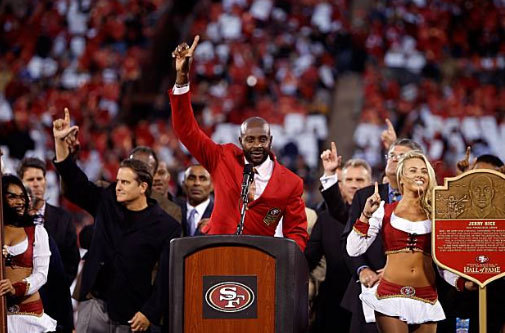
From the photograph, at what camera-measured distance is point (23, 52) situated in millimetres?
21906

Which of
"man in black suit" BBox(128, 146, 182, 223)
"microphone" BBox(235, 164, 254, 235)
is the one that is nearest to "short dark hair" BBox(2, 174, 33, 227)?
"man in black suit" BBox(128, 146, 182, 223)

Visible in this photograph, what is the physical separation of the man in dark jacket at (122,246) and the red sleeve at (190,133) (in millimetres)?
668

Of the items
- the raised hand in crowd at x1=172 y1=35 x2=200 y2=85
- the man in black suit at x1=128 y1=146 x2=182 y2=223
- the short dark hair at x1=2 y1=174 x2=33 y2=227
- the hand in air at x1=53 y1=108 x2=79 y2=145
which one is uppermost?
the raised hand in crowd at x1=172 y1=35 x2=200 y2=85

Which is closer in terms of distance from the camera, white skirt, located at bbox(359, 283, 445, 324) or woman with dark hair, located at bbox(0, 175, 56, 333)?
white skirt, located at bbox(359, 283, 445, 324)

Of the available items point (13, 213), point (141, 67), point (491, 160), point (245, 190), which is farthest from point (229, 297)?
point (141, 67)

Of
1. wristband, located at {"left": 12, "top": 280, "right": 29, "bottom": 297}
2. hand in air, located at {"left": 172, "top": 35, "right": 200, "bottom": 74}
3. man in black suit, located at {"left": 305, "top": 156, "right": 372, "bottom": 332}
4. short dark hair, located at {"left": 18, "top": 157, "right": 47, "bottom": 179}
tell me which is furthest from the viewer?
short dark hair, located at {"left": 18, "top": 157, "right": 47, "bottom": 179}

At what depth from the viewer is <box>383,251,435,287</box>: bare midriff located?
22.4 ft

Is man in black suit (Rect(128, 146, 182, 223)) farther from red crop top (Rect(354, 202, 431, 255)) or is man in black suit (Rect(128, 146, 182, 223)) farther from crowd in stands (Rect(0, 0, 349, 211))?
crowd in stands (Rect(0, 0, 349, 211))

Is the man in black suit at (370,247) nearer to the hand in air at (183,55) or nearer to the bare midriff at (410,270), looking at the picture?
the bare midriff at (410,270)

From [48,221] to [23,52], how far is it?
13.8 m

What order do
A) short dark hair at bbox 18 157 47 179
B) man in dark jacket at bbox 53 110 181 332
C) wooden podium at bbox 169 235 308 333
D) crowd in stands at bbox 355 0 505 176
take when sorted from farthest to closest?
crowd in stands at bbox 355 0 505 176 → short dark hair at bbox 18 157 47 179 → man in dark jacket at bbox 53 110 181 332 → wooden podium at bbox 169 235 308 333

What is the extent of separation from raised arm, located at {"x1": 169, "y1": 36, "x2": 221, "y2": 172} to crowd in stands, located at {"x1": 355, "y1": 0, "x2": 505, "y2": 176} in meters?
9.17

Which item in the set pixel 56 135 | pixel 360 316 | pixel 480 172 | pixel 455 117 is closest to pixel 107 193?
pixel 56 135

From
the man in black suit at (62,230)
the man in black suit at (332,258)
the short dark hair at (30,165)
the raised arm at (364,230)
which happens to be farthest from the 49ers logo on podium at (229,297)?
the short dark hair at (30,165)
